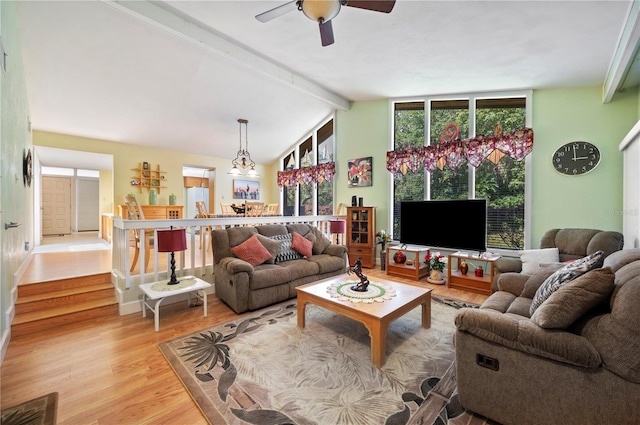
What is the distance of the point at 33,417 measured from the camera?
1.55 m

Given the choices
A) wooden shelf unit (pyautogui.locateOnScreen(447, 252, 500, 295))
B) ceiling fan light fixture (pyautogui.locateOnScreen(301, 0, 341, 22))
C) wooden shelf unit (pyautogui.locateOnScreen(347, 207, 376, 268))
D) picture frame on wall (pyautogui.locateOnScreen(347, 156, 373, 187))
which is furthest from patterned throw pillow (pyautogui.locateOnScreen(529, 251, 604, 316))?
picture frame on wall (pyautogui.locateOnScreen(347, 156, 373, 187))

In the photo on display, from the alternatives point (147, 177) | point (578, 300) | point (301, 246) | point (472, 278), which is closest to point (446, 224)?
point (472, 278)

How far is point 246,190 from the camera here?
8.63 metres

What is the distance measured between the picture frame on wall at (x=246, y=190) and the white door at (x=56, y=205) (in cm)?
542

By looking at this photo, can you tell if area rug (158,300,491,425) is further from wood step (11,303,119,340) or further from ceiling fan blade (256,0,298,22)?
ceiling fan blade (256,0,298,22)

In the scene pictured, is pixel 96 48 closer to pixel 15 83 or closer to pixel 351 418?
pixel 15 83

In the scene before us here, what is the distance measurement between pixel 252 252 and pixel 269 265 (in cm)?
28

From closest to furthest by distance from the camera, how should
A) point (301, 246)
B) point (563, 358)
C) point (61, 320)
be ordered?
point (563, 358), point (61, 320), point (301, 246)

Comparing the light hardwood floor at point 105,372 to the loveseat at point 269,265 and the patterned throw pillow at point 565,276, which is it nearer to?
the loveseat at point 269,265

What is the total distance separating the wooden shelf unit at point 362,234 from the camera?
523 cm

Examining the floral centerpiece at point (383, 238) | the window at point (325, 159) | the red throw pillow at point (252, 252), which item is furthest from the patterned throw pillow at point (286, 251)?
the window at point (325, 159)

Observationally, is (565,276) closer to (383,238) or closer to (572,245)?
(572,245)

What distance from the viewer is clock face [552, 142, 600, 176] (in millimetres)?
3764

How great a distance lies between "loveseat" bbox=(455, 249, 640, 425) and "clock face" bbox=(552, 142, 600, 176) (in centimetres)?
300
